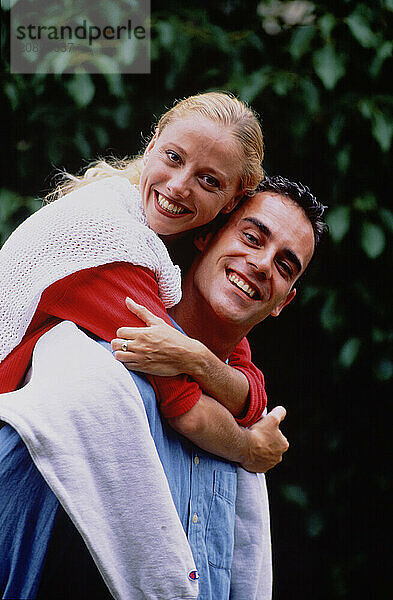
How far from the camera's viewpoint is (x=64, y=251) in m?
1.23

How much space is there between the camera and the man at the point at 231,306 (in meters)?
1.34

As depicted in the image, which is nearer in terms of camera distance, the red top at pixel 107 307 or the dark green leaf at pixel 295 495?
the red top at pixel 107 307

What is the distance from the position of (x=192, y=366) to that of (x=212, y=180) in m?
0.32

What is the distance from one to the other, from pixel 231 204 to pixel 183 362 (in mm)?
340

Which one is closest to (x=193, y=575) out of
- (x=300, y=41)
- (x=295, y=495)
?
(x=295, y=495)

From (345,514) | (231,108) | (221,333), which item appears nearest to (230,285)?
(221,333)

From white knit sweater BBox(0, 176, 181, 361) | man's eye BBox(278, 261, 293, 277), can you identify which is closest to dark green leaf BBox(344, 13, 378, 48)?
man's eye BBox(278, 261, 293, 277)

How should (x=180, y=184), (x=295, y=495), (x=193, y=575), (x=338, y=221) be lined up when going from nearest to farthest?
(x=193, y=575) → (x=180, y=184) → (x=338, y=221) → (x=295, y=495)

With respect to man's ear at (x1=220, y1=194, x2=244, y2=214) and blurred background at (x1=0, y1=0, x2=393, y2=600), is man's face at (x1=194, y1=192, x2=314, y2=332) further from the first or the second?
blurred background at (x1=0, y1=0, x2=393, y2=600)

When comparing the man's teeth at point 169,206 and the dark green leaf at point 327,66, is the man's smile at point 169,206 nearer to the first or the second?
the man's teeth at point 169,206

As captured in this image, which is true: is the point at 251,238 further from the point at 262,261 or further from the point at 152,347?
the point at 152,347

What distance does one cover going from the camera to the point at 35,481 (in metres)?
1.17

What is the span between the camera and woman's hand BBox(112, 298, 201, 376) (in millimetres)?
1205

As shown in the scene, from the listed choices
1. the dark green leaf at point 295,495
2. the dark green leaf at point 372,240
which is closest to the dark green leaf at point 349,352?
the dark green leaf at point 372,240
